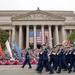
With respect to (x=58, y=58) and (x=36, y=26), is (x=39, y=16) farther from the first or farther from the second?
(x=58, y=58)

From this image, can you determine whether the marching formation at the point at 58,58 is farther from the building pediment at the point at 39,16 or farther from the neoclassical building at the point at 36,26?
the building pediment at the point at 39,16

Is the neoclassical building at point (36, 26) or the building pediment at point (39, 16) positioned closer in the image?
the neoclassical building at point (36, 26)

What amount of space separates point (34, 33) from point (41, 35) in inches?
120

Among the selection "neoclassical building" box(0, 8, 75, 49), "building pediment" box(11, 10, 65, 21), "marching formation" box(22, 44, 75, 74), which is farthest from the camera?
"building pediment" box(11, 10, 65, 21)

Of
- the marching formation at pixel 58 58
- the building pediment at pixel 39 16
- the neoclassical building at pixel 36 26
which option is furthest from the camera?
the building pediment at pixel 39 16

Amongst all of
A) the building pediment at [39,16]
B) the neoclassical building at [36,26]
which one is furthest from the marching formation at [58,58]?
the building pediment at [39,16]

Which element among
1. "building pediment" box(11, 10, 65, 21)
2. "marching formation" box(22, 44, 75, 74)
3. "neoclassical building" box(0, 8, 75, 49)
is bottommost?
"marching formation" box(22, 44, 75, 74)

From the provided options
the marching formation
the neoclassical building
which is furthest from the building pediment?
the marching formation

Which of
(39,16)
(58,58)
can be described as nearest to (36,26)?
(39,16)

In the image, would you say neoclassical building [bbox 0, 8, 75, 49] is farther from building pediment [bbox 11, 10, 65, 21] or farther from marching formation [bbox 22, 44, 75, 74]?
marching formation [bbox 22, 44, 75, 74]

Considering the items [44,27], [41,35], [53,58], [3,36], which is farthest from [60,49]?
[44,27]

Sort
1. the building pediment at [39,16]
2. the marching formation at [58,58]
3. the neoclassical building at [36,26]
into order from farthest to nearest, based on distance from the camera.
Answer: the building pediment at [39,16] → the neoclassical building at [36,26] → the marching formation at [58,58]

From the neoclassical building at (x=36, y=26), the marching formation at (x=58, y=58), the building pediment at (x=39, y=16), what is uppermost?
the building pediment at (x=39, y=16)

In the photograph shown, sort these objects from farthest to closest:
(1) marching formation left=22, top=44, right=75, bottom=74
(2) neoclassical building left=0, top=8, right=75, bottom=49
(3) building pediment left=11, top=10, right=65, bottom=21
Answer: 1. (3) building pediment left=11, top=10, right=65, bottom=21
2. (2) neoclassical building left=0, top=8, right=75, bottom=49
3. (1) marching formation left=22, top=44, right=75, bottom=74
